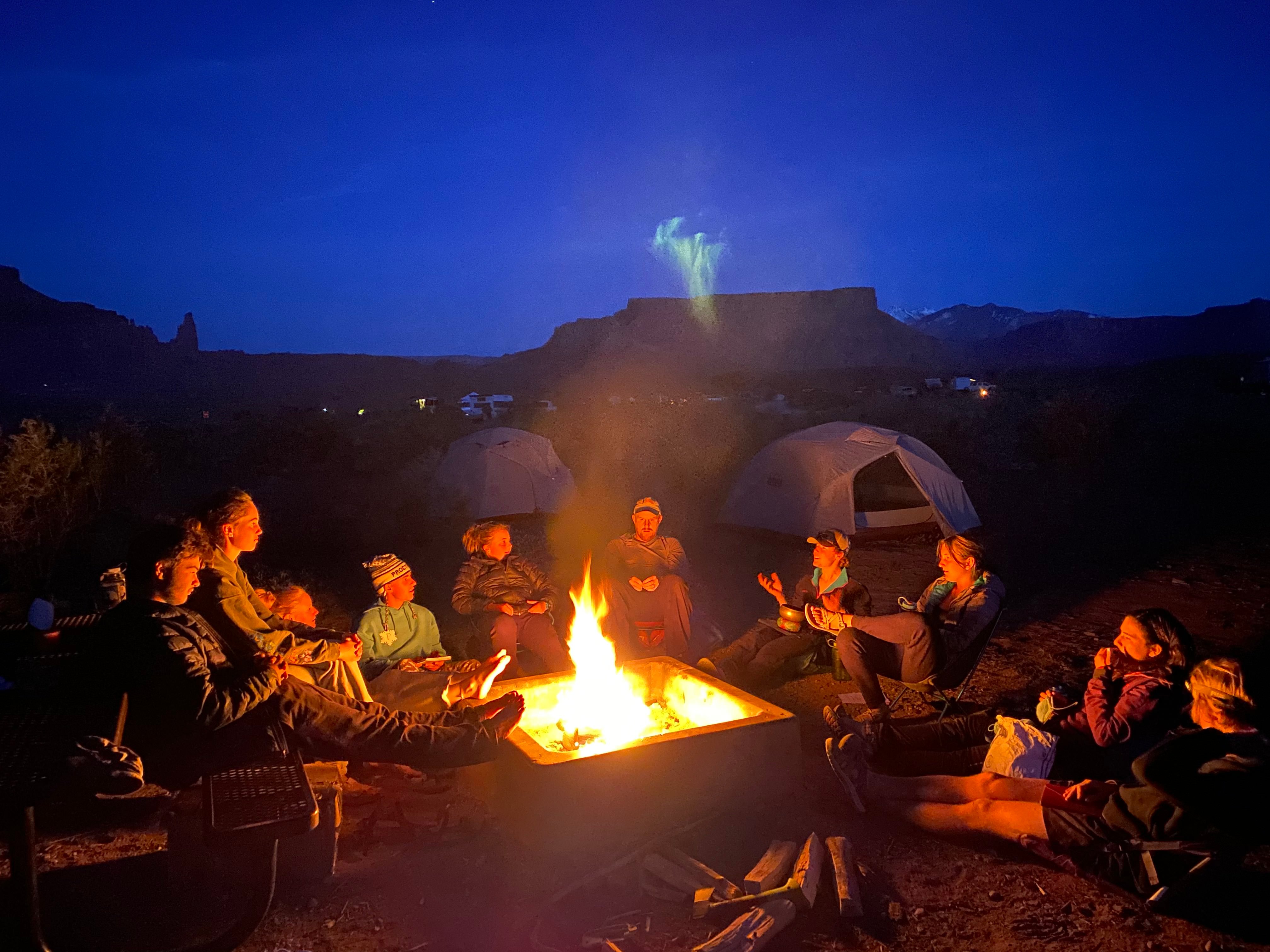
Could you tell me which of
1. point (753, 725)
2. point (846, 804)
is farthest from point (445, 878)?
point (846, 804)

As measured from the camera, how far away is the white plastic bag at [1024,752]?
352 cm

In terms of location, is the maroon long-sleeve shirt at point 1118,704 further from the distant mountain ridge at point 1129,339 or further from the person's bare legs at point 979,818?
the distant mountain ridge at point 1129,339

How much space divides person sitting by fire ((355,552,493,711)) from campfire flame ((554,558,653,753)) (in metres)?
0.41

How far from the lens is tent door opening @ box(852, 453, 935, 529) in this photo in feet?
34.7

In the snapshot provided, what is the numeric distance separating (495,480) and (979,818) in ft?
30.3

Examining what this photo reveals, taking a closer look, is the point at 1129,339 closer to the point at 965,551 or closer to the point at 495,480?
the point at 495,480

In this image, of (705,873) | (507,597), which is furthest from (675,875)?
(507,597)

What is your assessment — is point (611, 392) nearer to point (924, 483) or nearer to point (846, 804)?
point (924, 483)

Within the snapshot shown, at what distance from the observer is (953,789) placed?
365 centimetres

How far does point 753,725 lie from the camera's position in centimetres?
383

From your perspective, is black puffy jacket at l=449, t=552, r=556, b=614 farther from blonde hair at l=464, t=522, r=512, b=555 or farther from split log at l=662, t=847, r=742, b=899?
split log at l=662, t=847, r=742, b=899

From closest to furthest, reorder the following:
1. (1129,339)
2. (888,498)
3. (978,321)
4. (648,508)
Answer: (648,508) → (888,498) → (1129,339) → (978,321)

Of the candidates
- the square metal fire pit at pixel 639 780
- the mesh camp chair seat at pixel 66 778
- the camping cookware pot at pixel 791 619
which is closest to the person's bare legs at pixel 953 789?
the square metal fire pit at pixel 639 780

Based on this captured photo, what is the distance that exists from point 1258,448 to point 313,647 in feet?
69.8
